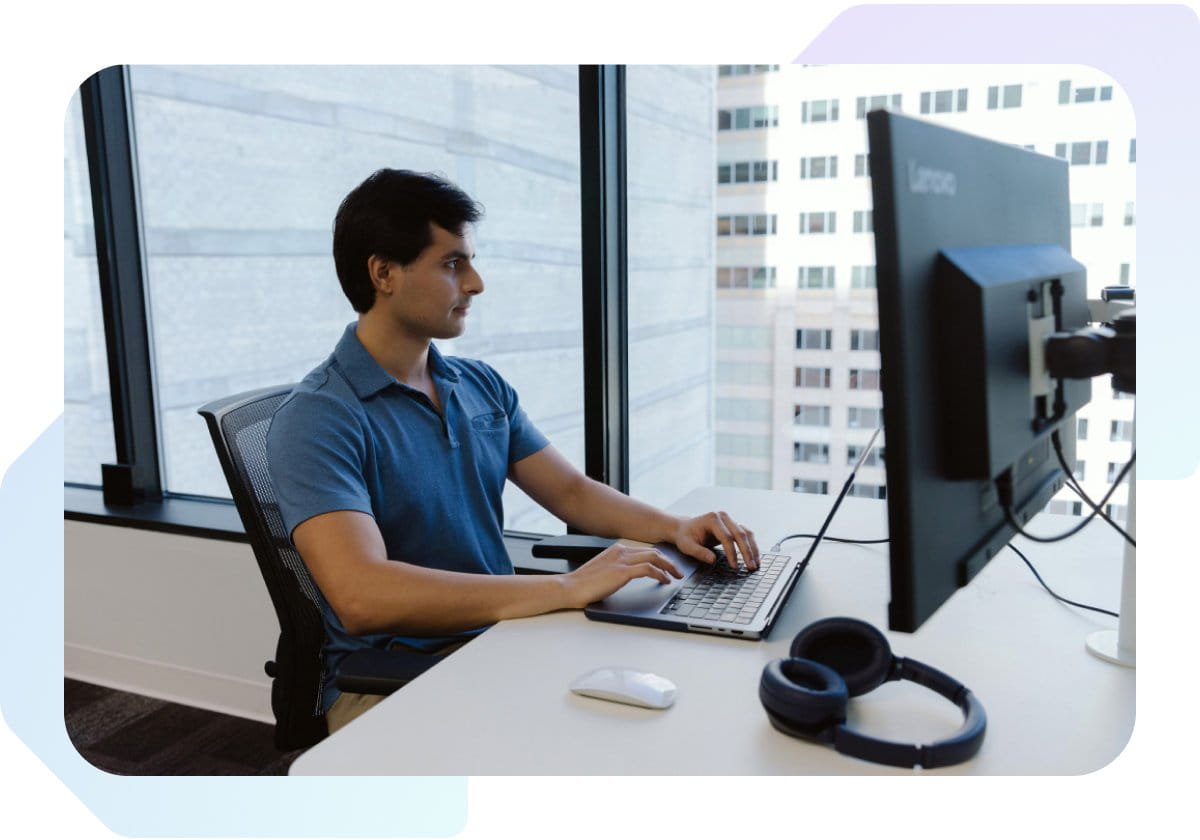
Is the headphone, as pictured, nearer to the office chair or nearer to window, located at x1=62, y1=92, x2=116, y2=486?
the office chair

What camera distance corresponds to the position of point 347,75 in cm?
218

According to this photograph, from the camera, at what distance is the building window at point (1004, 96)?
1.76 m

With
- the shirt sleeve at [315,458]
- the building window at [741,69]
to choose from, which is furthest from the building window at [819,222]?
the shirt sleeve at [315,458]

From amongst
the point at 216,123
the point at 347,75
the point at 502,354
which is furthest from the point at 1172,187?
the point at 216,123

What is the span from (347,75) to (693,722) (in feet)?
5.93

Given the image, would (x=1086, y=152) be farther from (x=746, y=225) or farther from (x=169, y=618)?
(x=169, y=618)

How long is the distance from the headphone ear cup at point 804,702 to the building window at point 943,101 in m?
1.30

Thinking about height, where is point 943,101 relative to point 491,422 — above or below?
above

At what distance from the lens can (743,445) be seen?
6.75 ft

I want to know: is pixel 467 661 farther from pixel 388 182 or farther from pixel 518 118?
pixel 518 118

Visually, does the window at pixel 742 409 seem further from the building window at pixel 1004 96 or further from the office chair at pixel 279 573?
the office chair at pixel 279 573

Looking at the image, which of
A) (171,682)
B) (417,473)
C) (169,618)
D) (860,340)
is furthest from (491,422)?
(171,682)

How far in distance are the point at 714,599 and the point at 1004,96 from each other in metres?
1.19

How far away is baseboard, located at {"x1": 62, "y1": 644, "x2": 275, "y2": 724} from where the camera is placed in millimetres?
2330
